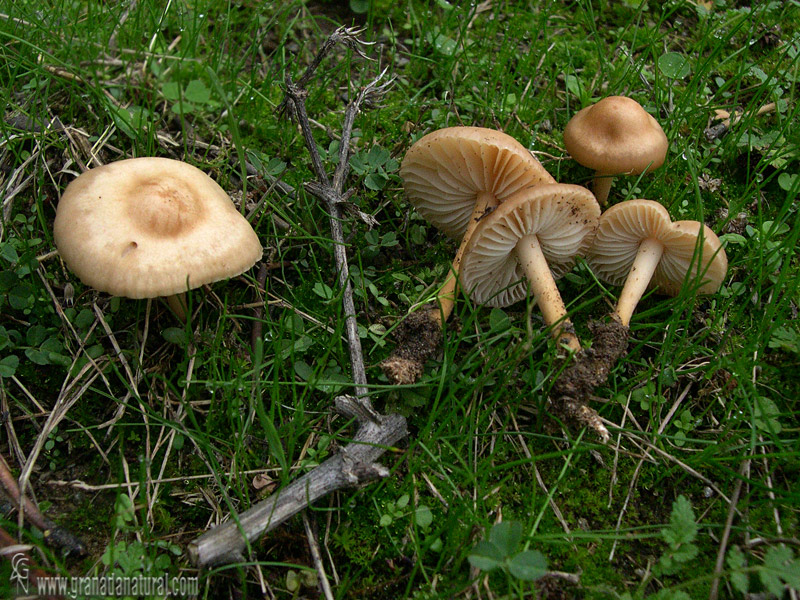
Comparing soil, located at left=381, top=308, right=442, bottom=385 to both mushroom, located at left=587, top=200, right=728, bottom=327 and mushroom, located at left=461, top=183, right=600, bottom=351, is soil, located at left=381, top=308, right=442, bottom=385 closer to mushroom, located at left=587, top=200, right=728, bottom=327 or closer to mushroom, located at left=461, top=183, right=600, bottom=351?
mushroom, located at left=461, top=183, right=600, bottom=351

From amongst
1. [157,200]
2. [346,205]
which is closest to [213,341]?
[157,200]

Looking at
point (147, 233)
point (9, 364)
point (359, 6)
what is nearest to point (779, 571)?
point (147, 233)

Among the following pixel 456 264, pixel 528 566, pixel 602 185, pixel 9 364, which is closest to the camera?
pixel 528 566

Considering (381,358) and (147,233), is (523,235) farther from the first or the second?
(147,233)

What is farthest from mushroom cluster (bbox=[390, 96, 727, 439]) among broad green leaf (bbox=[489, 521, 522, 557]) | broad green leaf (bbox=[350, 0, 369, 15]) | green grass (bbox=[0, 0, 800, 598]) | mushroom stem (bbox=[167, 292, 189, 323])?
broad green leaf (bbox=[350, 0, 369, 15])

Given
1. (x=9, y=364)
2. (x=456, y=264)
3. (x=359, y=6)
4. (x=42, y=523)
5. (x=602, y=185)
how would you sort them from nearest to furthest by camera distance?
(x=42, y=523), (x=9, y=364), (x=456, y=264), (x=602, y=185), (x=359, y=6)

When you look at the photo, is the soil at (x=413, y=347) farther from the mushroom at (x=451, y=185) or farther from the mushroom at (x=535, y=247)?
the mushroom at (x=535, y=247)

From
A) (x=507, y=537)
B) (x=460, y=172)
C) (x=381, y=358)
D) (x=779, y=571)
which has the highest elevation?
(x=460, y=172)
